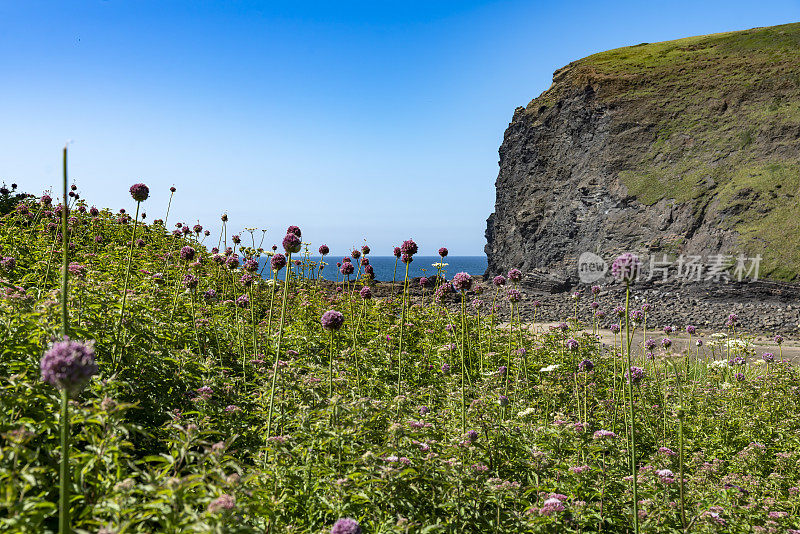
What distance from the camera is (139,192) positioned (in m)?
4.29

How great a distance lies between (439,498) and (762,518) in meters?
2.35

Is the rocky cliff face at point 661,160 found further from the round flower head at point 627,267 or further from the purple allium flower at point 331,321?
the purple allium flower at point 331,321

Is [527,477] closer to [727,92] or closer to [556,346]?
[556,346]

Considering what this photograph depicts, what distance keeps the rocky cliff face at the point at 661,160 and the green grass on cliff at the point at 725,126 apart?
0.22 feet

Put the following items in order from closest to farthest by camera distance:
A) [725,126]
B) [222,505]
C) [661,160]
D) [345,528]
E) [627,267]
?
1. [222,505]
2. [345,528]
3. [627,267]
4. [725,126]
5. [661,160]

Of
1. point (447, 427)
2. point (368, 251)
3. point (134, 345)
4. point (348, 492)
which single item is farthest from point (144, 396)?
point (368, 251)

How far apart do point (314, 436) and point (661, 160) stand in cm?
3204

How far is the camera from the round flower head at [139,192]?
14.0 feet

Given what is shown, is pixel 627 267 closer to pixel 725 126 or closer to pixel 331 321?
pixel 331 321

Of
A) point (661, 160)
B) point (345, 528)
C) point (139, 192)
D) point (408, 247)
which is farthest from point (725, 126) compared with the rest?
point (345, 528)

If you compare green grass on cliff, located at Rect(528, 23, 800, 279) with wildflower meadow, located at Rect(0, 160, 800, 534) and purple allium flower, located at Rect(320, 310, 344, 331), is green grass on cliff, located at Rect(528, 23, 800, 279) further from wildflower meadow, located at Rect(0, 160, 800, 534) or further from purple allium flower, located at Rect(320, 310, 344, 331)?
purple allium flower, located at Rect(320, 310, 344, 331)

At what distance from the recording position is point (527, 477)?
3754mm

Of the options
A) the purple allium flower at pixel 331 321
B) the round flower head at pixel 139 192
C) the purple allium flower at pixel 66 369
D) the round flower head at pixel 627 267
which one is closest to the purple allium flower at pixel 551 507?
the round flower head at pixel 627 267

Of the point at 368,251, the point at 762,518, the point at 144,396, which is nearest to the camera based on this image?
the point at 762,518
